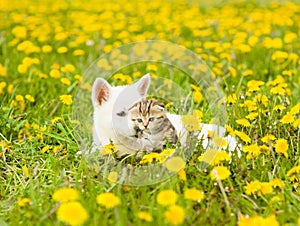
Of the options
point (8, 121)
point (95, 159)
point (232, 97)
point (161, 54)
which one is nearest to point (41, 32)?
point (161, 54)

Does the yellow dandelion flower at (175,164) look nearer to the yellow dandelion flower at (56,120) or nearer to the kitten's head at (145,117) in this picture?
the kitten's head at (145,117)

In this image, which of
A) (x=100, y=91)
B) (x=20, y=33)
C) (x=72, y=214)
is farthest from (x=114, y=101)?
(x=20, y=33)

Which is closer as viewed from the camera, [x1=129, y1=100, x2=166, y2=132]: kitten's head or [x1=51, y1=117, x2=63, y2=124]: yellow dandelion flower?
[x1=129, y1=100, x2=166, y2=132]: kitten's head

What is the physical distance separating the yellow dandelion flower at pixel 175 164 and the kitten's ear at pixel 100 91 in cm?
58

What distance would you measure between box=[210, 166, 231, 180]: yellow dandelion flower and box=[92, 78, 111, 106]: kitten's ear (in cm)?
78

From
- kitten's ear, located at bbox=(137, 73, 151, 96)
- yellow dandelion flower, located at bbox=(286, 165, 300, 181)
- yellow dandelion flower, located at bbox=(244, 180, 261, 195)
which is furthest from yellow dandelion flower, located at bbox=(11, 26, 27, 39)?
yellow dandelion flower, located at bbox=(244, 180, 261, 195)

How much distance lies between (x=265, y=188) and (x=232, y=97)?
1318 millimetres

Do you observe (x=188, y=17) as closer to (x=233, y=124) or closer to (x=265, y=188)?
(x=233, y=124)

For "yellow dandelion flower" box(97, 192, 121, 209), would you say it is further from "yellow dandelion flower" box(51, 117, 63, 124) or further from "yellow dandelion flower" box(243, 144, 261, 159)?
"yellow dandelion flower" box(51, 117, 63, 124)

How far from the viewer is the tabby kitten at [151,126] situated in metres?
3.15

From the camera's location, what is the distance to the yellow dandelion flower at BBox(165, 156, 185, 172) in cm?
300

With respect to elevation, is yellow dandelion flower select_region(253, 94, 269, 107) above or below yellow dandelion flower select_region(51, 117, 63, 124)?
above

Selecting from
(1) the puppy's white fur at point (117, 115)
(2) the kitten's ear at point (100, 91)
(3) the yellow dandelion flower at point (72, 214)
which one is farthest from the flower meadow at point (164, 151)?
(2) the kitten's ear at point (100, 91)

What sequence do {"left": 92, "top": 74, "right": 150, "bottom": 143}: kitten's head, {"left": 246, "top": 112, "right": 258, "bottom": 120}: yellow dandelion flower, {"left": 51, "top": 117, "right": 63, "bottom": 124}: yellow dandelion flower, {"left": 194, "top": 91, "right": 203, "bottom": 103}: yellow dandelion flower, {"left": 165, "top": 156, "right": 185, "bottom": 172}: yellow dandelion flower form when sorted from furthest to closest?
1. {"left": 194, "top": 91, "right": 203, "bottom": 103}: yellow dandelion flower
2. {"left": 51, "top": 117, "right": 63, "bottom": 124}: yellow dandelion flower
3. {"left": 246, "top": 112, "right": 258, "bottom": 120}: yellow dandelion flower
4. {"left": 92, "top": 74, "right": 150, "bottom": 143}: kitten's head
5. {"left": 165, "top": 156, "right": 185, "bottom": 172}: yellow dandelion flower
